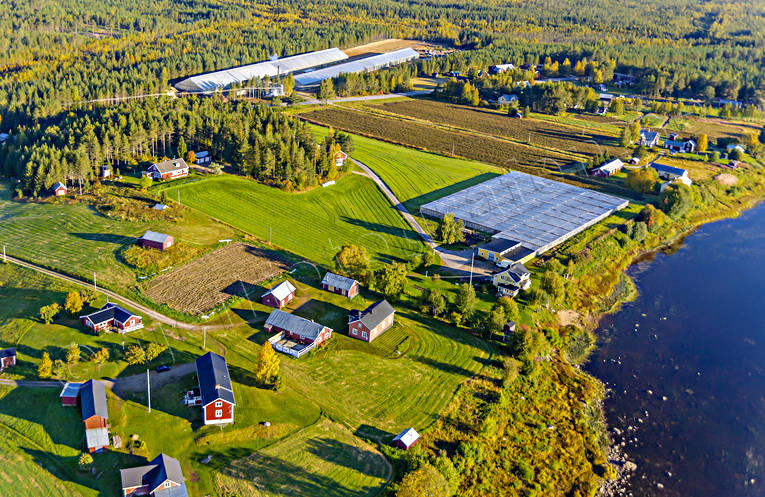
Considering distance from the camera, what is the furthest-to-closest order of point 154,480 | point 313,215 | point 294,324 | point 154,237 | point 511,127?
point 511,127 → point 313,215 → point 154,237 → point 294,324 → point 154,480

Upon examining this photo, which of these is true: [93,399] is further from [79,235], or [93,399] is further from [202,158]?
[202,158]

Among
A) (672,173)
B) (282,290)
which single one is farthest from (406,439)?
(672,173)

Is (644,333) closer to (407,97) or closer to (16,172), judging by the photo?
(16,172)

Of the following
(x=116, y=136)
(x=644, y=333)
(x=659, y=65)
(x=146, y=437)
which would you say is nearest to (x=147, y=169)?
(x=116, y=136)

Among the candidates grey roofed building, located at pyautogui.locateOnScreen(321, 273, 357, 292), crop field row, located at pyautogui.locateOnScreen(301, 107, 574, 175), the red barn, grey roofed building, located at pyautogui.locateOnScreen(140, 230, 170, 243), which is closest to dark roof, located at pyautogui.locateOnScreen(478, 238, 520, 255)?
grey roofed building, located at pyautogui.locateOnScreen(321, 273, 357, 292)

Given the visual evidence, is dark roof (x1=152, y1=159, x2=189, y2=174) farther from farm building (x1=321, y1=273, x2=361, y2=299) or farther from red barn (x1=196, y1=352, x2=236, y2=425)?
red barn (x1=196, y1=352, x2=236, y2=425)
